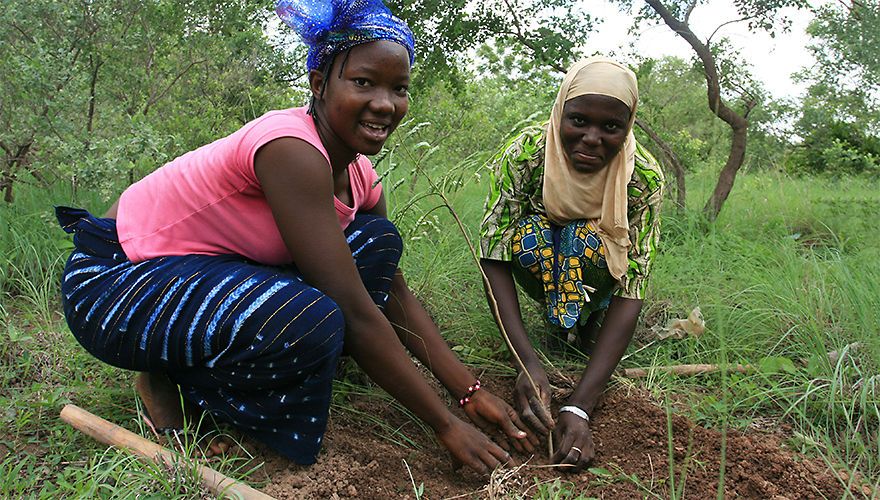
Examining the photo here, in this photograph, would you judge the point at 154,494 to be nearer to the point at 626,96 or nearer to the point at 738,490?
the point at 738,490

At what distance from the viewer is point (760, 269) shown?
10.9 ft

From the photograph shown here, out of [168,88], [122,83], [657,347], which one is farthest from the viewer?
[122,83]

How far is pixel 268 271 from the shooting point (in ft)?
6.32

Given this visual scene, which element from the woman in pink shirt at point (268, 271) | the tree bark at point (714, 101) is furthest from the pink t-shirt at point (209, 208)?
the tree bark at point (714, 101)

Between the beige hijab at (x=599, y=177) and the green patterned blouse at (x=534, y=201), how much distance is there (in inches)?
2.1

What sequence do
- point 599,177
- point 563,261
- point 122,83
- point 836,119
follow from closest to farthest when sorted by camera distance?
1. point 599,177
2. point 563,261
3. point 122,83
4. point 836,119

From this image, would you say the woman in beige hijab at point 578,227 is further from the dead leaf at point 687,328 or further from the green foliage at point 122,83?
the green foliage at point 122,83

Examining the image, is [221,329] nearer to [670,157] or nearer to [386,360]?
[386,360]

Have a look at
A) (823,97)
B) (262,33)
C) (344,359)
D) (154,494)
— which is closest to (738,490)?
(344,359)

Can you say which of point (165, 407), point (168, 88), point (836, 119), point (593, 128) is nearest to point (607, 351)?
point (593, 128)

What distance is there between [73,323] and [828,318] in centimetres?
259

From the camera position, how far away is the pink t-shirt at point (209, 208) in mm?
1885

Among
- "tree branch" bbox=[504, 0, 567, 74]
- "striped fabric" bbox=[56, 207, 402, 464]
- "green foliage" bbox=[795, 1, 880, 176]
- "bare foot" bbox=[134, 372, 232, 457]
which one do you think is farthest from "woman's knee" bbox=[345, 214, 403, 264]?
"green foliage" bbox=[795, 1, 880, 176]

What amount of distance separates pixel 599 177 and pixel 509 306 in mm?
540
